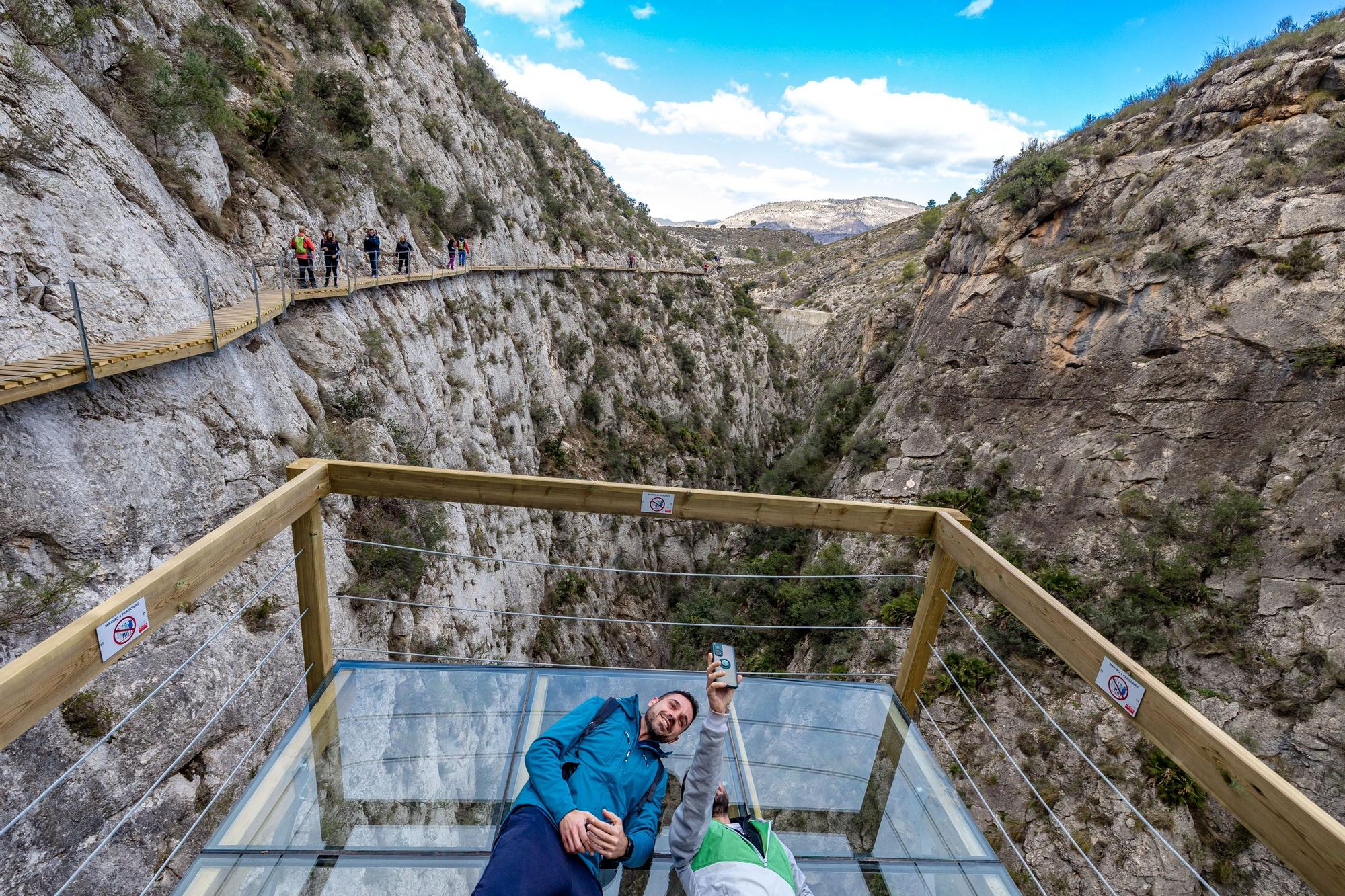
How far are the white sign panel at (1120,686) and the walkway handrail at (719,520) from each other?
15mm

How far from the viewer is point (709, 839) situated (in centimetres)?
226

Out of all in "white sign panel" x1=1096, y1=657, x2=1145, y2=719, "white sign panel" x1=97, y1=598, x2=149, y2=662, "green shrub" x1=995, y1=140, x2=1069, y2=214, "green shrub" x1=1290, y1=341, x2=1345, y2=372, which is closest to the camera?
"white sign panel" x1=97, y1=598, x2=149, y2=662

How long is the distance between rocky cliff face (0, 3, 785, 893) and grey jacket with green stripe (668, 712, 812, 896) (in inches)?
109

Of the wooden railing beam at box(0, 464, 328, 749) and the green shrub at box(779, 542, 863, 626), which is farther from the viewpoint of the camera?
the green shrub at box(779, 542, 863, 626)

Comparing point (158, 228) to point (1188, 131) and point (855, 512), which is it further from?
point (1188, 131)

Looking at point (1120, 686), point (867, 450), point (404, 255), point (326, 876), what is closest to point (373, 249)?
point (404, 255)

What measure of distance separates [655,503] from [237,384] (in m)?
6.15

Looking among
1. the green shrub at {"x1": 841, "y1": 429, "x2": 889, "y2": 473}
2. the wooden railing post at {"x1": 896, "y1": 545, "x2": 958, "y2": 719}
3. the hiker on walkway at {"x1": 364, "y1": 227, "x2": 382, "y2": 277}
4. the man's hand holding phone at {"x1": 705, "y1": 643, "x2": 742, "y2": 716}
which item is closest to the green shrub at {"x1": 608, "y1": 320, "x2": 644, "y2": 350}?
the green shrub at {"x1": 841, "y1": 429, "x2": 889, "y2": 473}

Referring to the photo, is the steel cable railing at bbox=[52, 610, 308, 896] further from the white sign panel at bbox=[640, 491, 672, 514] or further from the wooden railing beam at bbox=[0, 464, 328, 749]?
the white sign panel at bbox=[640, 491, 672, 514]

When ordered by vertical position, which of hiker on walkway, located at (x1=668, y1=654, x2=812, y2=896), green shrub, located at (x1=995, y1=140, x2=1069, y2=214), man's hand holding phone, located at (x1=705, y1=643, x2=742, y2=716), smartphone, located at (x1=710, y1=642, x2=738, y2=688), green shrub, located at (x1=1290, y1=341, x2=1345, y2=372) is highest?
green shrub, located at (x1=995, y1=140, x2=1069, y2=214)

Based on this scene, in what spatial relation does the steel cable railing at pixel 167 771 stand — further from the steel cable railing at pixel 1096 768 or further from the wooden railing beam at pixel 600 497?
the steel cable railing at pixel 1096 768

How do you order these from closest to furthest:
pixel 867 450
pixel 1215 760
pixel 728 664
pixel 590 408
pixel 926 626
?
pixel 1215 760 → pixel 728 664 → pixel 926 626 → pixel 867 450 → pixel 590 408

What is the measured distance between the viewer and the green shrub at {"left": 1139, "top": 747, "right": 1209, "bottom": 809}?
771cm

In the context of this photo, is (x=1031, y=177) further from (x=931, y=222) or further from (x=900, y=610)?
(x=931, y=222)
